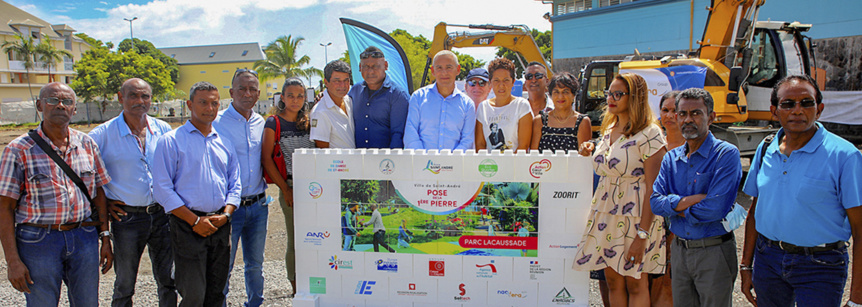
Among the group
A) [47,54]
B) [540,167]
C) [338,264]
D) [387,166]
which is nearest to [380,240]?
[338,264]

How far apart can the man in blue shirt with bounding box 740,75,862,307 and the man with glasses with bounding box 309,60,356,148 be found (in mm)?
3019

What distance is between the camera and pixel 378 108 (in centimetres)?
414

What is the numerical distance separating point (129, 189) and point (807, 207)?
168 inches

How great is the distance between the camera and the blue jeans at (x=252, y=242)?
392 cm

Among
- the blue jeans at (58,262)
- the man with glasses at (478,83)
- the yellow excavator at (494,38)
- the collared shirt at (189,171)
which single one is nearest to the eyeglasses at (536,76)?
the man with glasses at (478,83)

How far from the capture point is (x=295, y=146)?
13.3ft

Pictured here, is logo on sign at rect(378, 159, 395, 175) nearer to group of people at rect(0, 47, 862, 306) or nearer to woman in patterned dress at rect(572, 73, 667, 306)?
group of people at rect(0, 47, 862, 306)

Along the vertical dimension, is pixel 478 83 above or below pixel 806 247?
above

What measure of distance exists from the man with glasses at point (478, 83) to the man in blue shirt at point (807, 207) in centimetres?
234

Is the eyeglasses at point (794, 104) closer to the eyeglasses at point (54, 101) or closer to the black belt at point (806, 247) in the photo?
the black belt at point (806, 247)

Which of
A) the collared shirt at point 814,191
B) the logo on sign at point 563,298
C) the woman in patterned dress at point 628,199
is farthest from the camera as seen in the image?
the logo on sign at point 563,298

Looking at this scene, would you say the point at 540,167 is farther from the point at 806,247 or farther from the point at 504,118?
the point at 806,247

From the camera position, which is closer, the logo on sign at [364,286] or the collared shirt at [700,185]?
the collared shirt at [700,185]

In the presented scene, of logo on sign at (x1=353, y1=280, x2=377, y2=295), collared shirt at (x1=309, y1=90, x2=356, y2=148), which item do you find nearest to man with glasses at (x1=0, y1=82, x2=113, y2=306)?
collared shirt at (x1=309, y1=90, x2=356, y2=148)
